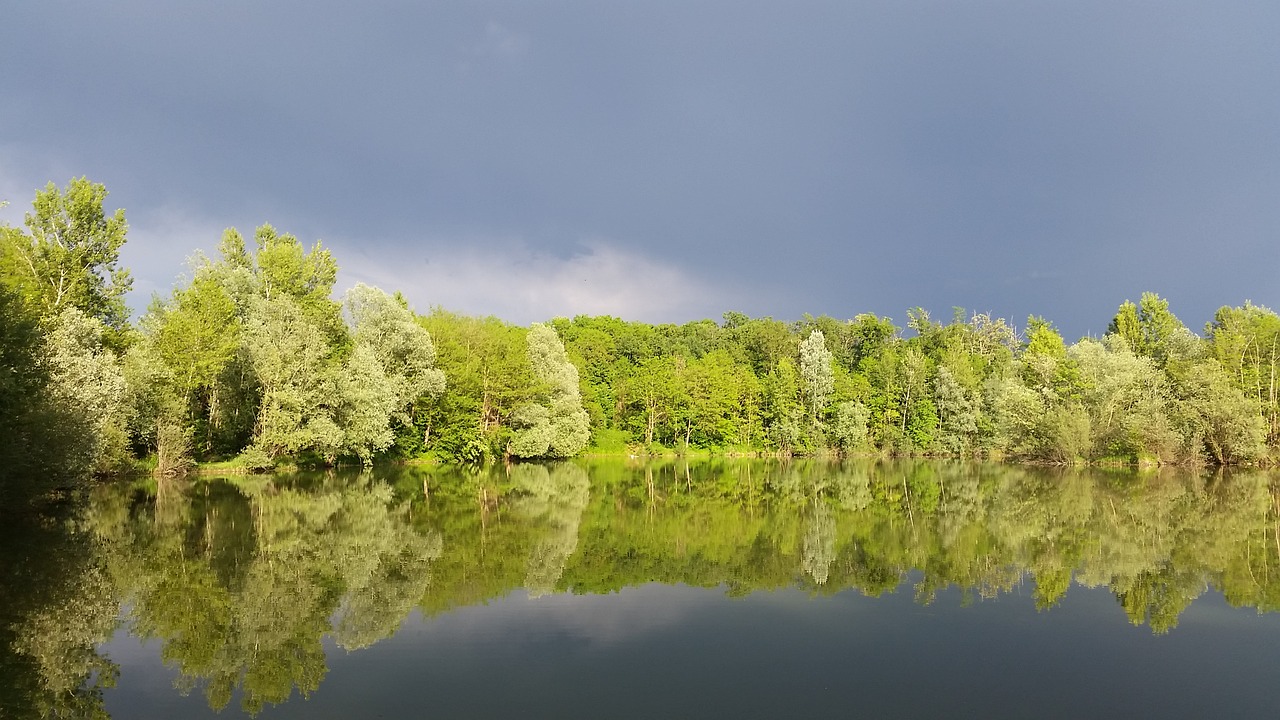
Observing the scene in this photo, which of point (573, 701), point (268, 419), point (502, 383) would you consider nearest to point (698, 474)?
point (502, 383)

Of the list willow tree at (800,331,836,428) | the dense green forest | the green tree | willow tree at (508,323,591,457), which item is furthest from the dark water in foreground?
willow tree at (800,331,836,428)

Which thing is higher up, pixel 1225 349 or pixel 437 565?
pixel 1225 349

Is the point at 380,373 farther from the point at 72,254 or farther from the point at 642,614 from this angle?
the point at 642,614

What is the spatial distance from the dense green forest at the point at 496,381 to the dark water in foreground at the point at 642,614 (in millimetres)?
8488

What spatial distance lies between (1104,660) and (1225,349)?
198 ft

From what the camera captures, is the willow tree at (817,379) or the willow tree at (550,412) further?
the willow tree at (817,379)

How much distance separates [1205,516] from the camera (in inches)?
933

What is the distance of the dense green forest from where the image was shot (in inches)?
1268

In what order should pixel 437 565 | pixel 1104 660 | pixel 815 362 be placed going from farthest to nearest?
pixel 815 362 → pixel 437 565 → pixel 1104 660

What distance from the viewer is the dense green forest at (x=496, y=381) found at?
32.2 m

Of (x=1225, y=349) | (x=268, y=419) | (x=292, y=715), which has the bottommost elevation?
(x=292, y=715)

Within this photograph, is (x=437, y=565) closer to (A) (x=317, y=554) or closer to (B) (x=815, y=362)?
(A) (x=317, y=554)

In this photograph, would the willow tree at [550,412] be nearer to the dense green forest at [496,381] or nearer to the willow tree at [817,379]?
the dense green forest at [496,381]

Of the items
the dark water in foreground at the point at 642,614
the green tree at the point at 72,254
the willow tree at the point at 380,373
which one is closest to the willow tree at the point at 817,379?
the willow tree at the point at 380,373
